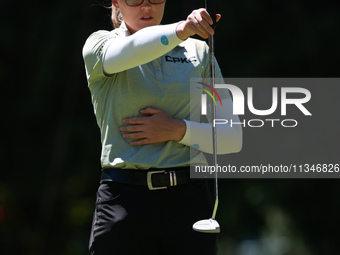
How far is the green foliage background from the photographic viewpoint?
5.02m

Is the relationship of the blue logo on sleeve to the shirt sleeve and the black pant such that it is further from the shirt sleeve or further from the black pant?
the black pant

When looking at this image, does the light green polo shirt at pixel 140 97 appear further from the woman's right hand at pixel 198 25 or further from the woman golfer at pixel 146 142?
the woman's right hand at pixel 198 25

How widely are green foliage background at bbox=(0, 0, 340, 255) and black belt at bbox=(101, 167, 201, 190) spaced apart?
9.67 ft

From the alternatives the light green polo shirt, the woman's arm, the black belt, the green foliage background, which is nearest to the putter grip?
the woman's arm

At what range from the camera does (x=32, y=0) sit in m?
5.12

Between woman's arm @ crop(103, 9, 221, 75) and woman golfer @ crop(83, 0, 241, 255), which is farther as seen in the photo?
woman golfer @ crop(83, 0, 241, 255)

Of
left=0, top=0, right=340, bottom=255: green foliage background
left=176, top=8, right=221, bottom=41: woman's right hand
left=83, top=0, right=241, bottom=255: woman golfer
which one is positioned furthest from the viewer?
left=0, top=0, right=340, bottom=255: green foliage background

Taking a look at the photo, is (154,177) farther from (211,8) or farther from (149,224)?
(211,8)

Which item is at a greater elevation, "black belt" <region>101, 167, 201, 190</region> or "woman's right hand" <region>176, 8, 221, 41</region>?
"woman's right hand" <region>176, 8, 221, 41</region>

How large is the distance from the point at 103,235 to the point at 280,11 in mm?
3337

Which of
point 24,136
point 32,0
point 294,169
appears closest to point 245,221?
point 294,169

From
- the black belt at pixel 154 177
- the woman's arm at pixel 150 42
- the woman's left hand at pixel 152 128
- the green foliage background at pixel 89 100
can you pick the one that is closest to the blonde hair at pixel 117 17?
the woman's arm at pixel 150 42

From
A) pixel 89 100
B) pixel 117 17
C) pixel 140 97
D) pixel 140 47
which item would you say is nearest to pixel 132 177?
pixel 140 97

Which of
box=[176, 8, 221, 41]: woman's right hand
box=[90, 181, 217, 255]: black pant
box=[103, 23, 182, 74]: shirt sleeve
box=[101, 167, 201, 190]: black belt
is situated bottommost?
box=[90, 181, 217, 255]: black pant
